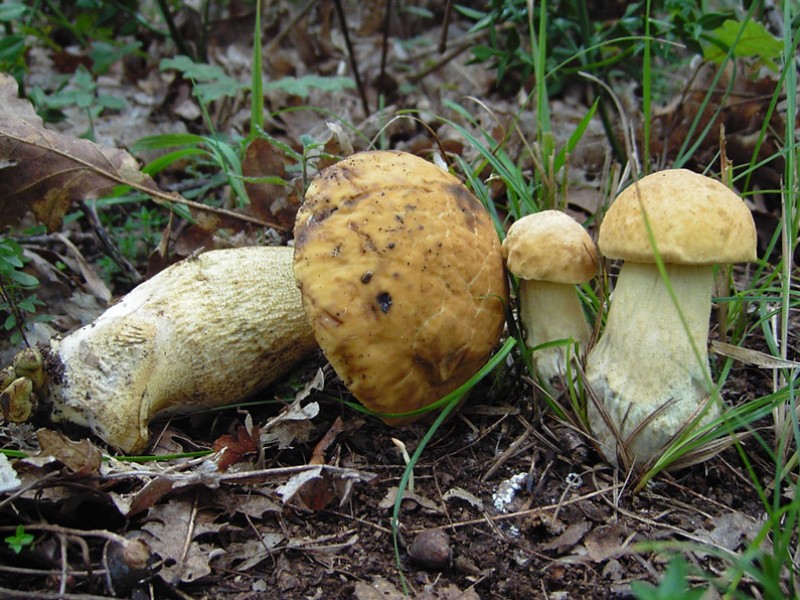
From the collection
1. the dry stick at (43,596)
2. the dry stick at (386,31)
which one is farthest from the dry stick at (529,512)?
the dry stick at (386,31)

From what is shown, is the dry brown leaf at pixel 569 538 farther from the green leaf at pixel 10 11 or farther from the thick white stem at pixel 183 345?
the green leaf at pixel 10 11

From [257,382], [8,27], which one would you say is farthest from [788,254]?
[8,27]

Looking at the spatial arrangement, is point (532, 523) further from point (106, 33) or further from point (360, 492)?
point (106, 33)

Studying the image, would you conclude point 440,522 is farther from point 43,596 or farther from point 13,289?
point 13,289

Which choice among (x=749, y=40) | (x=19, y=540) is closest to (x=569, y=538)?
(x=19, y=540)

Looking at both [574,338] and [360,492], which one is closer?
[360,492]

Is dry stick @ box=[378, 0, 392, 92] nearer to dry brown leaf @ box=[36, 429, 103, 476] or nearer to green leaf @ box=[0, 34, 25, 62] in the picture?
green leaf @ box=[0, 34, 25, 62]

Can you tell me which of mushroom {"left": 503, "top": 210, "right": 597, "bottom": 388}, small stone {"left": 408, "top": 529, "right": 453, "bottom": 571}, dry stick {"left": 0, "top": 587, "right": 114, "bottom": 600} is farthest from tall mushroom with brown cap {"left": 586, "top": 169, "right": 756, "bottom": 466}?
dry stick {"left": 0, "top": 587, "right": 114, "bottom": 600}
